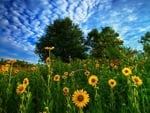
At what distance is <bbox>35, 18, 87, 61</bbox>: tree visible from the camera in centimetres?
3691

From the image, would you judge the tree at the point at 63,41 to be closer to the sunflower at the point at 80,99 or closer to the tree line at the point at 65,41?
the tree line at the point at 65,41

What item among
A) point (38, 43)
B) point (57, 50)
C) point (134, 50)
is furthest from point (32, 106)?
point (38, 43)

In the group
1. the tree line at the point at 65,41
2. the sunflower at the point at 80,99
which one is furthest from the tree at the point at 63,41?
the sunflower at the point at 80,99

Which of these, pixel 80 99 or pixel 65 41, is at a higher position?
pixel 65 41

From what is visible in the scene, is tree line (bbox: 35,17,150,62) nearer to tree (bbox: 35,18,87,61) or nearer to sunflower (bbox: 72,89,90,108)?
tree (bbox: 35,18,87,61)

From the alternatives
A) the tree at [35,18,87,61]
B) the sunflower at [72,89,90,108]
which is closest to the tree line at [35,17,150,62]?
the tree at [35,18,87,61]

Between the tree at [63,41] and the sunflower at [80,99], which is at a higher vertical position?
the tree at [63,41]

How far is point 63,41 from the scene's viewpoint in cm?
3772

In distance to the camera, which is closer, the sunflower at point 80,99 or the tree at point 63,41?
the sunflower at point 80,99

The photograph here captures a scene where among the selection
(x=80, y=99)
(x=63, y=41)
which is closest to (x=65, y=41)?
(x=63, y=41)

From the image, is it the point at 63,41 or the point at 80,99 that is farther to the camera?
the point at 63,41

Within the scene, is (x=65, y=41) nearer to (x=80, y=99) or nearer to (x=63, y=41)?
(x=63, y=41)

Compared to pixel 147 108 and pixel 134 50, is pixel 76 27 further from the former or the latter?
pixel 147 108

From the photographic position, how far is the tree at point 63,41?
36906 mm
